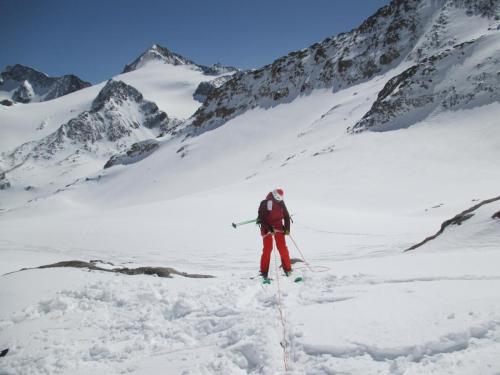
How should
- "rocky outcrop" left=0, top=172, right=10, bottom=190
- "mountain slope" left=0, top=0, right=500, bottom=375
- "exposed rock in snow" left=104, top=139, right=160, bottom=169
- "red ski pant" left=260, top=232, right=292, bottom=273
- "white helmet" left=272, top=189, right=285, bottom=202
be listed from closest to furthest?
"mountain slope" left=0, top=0, right=500, bottom=375 → "red ski pant" left=260, top=232, right=292, bottom=273 → "white helmet" left=272, top=189, right=285, bottom=202 → "exposed rock in snow" left=104, top=139, right=160, bottom=169 → "rocky outcrop" left=0, top=172, right=10, bottom=190

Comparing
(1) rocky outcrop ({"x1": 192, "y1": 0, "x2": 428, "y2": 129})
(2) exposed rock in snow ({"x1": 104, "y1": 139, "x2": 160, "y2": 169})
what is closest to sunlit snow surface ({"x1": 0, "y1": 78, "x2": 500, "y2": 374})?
(1) rocky outcrop ({"x1": 192, "y1": 0, "x2": 428, "y2": 129})

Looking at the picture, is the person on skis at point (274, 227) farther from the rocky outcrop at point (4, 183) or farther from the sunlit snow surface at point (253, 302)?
the rocky outcrop at point (4, 183)

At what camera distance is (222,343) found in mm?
5152

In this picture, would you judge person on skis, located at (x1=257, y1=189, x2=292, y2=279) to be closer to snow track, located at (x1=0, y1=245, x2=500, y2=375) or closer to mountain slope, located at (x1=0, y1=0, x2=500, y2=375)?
mountain slope, located at (x1=0, y1=0, x2=500, y2=375)

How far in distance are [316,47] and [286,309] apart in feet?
426

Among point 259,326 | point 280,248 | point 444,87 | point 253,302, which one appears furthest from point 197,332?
point 444,87

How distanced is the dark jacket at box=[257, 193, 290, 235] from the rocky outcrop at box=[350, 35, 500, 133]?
148 feet

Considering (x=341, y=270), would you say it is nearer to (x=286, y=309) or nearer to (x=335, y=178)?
(x=286, y=309)

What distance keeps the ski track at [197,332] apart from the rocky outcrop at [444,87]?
47461 millimetres

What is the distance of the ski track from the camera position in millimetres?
4270

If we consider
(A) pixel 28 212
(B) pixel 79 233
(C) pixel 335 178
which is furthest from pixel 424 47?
(A) pixel 28 212

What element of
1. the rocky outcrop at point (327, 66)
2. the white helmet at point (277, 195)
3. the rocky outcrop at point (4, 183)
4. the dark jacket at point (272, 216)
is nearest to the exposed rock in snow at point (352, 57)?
the rocky outcrop at point (327, 66)

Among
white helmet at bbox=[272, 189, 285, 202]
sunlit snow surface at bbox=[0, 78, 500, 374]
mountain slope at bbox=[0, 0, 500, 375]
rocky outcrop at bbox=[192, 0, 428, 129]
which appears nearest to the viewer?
sunlit snow surface at bbox=[0, 78, 500, 374]

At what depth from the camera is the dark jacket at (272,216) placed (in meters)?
8.79
